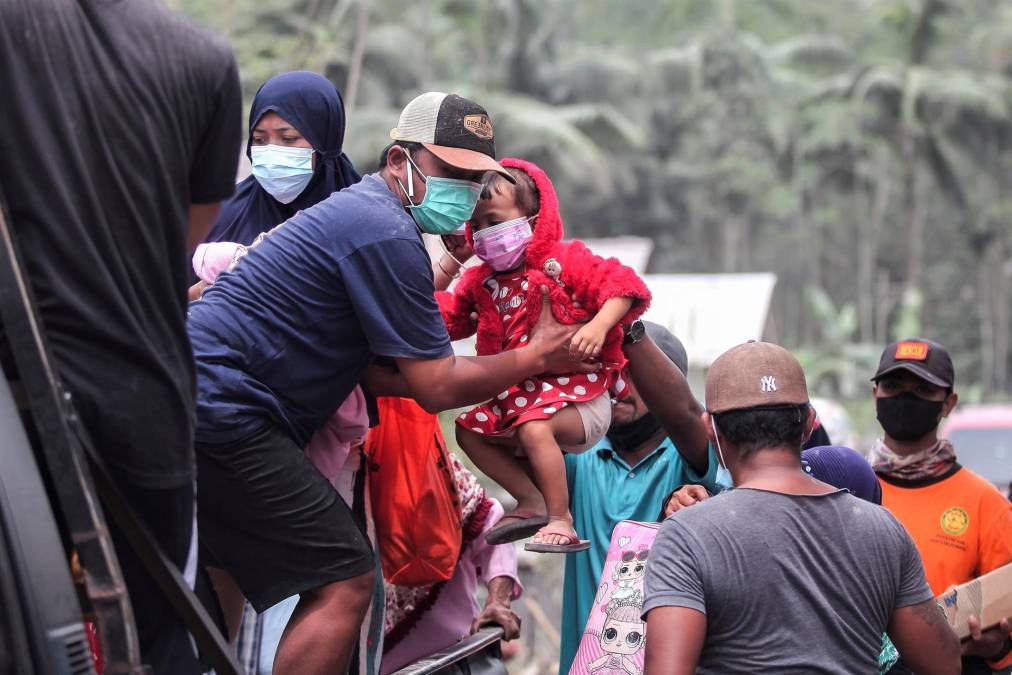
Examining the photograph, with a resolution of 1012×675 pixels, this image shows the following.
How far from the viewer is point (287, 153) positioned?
405cm

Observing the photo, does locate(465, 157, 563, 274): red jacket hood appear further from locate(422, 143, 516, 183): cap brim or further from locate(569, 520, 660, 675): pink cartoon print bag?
locate(569, 520, 660, 675): pink cartoon print bag

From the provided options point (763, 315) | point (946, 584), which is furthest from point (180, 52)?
point (763, 315)

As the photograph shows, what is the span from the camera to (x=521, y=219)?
162 inches

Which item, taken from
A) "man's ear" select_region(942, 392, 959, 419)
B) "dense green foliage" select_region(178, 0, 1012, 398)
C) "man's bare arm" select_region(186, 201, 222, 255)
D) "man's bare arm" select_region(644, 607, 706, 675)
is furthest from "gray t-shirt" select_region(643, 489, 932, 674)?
"dense green foliage" select_region(178, 0, 1012, 398)

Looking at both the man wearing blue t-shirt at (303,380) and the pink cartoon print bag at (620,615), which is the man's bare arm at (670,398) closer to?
the pink cartoon print bag at (620,615)

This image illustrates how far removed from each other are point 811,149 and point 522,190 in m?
49.2

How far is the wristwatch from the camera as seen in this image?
4203mm

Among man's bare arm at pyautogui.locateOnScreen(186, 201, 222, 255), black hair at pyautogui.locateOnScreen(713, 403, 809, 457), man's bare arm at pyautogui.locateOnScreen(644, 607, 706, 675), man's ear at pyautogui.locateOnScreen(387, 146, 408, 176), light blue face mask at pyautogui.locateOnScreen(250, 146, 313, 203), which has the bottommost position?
man's bare arm at pyautogui.locateOnScreen(644, 607, 706, 675)

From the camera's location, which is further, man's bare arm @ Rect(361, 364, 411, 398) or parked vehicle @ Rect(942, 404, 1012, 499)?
parked vehicle @ Rect(942, 404, 1012, 499)

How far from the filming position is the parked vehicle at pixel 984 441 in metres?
12.1

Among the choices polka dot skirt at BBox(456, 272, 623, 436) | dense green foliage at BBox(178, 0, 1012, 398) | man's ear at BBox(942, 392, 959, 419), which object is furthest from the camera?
dense green foliage at BBox(178, 0, 1012, 398)

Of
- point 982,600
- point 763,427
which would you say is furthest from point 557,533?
point 982,600

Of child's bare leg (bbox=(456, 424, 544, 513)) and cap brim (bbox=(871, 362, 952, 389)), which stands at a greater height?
child's bare leg (bbox=(456, 424, 544, 513))

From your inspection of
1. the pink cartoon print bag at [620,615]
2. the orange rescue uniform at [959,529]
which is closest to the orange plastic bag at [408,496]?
the pink cartoon print bag at [620,615]
